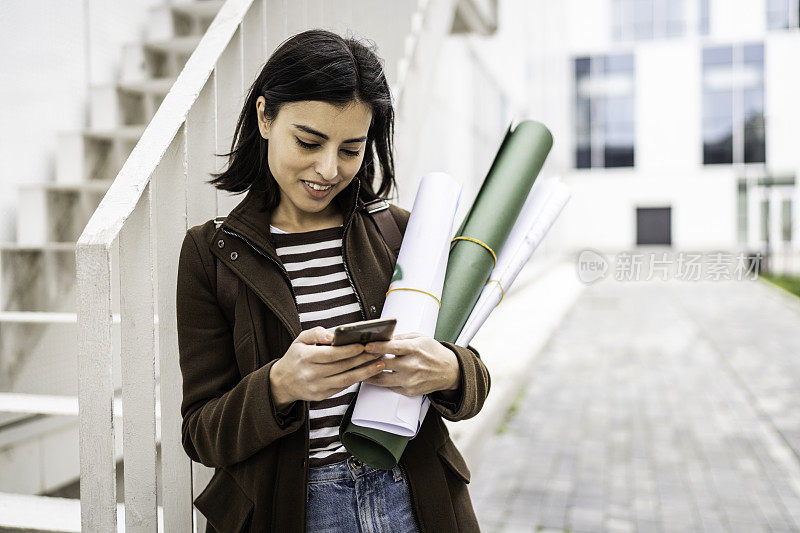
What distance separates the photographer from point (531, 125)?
1623 millimetres

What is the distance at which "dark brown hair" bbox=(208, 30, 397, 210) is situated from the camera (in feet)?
4.22

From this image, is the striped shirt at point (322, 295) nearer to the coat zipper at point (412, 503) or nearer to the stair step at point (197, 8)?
the coat zipper at point (412, 503)

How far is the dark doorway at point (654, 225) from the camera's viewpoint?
3053cm

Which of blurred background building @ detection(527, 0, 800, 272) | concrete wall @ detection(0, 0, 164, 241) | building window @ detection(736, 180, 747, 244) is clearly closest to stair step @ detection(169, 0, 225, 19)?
concrete wall @ detection(0, 0, 164, 241)

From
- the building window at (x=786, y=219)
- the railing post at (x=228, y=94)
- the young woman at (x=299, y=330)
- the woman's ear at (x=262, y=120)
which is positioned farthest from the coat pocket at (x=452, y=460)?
the building window at (x=786, y=219)

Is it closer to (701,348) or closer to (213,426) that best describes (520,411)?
(701,348)

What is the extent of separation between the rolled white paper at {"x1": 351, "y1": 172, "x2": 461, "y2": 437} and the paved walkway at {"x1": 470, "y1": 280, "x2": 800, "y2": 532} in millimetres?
2931

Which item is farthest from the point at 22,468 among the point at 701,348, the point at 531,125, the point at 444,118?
the point at 701,348

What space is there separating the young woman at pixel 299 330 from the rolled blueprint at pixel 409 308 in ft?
0.16

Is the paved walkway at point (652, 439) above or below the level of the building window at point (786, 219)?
below

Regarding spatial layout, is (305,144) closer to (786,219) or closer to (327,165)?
(327,165)

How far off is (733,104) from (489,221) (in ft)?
100

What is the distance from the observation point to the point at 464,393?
51.3 inches

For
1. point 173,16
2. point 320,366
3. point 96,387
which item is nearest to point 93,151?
point 173,16
